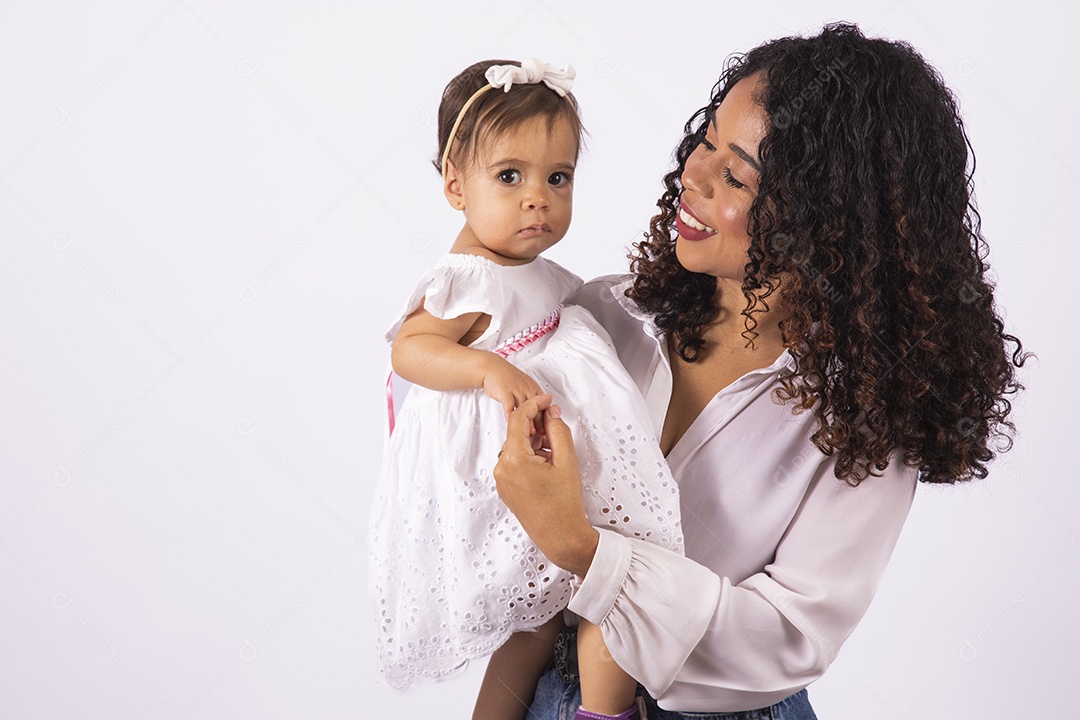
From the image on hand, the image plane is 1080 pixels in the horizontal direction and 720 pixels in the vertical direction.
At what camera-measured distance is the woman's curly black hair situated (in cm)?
159

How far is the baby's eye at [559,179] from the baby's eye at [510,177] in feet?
0.20

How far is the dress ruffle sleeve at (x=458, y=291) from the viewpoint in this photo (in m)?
1.69

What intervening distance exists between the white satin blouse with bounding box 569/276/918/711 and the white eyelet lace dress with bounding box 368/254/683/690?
110 mm

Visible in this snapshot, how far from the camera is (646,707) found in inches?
67.7

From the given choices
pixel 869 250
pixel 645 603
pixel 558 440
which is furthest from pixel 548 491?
pixel 869 250

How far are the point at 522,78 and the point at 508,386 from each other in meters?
0.53

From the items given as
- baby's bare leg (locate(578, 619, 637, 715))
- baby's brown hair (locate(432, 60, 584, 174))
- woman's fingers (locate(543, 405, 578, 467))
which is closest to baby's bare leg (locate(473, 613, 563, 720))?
baby's bare leg (locate(578, 619, 637, 715))

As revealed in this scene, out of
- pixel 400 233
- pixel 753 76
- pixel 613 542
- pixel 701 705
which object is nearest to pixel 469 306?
pixel 613 542

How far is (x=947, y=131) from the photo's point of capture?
5.32ft

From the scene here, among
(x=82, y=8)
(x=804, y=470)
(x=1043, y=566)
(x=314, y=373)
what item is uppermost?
(x=82, y=8)

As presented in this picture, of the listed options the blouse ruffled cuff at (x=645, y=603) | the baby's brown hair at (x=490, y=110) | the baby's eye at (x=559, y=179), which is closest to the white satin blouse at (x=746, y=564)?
the blouse ruffled cuff at (x=645, y=603)

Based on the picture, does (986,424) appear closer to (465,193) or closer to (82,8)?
(465,193)

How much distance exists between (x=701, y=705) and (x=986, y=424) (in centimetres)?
62

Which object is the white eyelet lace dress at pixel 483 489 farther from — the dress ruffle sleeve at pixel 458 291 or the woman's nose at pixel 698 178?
the woman's nose at pixel 698 178
